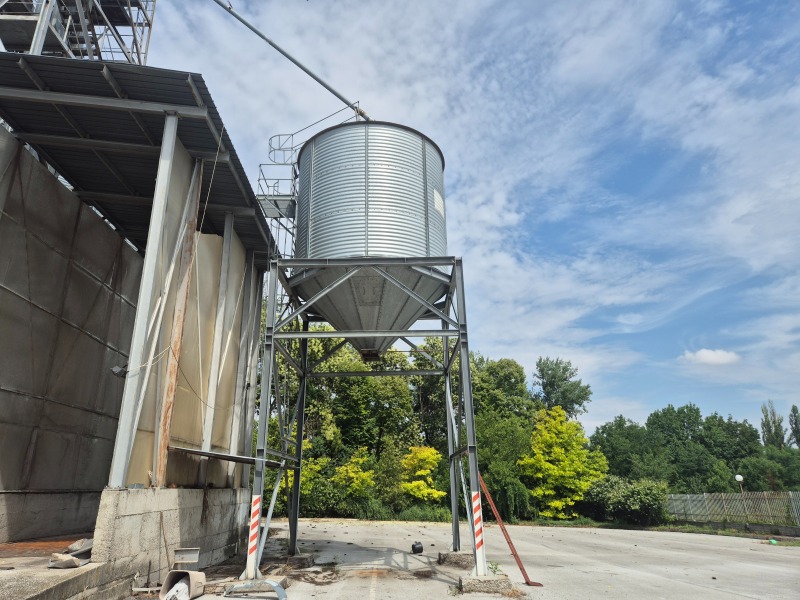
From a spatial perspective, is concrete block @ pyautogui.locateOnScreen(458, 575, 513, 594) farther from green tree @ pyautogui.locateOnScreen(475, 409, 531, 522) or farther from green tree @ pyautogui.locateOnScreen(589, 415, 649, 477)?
green tree @ pyautogui.locateOnScreen(589, 415, 649, 477)

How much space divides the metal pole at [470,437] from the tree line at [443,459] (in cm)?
1862

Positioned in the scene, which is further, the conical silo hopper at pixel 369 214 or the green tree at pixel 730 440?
the green tree at pixel 730 440

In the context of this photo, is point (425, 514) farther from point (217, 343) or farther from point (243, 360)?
point (217, 343)

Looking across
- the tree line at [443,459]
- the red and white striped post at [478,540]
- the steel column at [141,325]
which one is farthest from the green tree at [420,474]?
the steel column at [141,325]

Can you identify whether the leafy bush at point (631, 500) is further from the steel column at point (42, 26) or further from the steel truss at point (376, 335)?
the steel column at point (42, 26)

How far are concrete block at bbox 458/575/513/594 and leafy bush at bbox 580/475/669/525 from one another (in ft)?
83.1

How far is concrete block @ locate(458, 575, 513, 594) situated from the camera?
8914mm

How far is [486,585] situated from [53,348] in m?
10.7

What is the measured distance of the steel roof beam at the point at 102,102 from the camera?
981 centimetres

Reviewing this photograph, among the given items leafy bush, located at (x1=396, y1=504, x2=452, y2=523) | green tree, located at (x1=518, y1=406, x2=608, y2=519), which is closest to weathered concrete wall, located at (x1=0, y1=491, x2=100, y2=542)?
leafy bush, located at (x1=396, y1=504, x2=452, y2=523)

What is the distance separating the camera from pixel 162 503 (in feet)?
31.1

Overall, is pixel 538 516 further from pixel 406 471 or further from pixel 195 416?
pixel 195 416

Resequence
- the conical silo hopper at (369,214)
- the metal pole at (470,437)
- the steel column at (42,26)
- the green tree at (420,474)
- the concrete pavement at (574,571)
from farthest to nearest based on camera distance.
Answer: the green tree at (420,474) → the steel column at (42,26) → the conical silo hopper at (369,214) → the metal pole at (470,437) → the concrete pavement at (574,571)

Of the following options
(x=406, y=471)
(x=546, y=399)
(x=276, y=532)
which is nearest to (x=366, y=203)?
(x=276, y=532)
